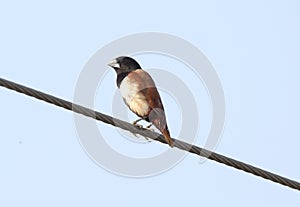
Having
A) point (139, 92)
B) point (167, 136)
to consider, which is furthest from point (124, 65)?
point (167, 136)

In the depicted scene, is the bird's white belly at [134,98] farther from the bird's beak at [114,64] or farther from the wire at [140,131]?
the wire at [140,131]

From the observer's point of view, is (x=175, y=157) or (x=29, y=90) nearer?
(x=29, y=90)

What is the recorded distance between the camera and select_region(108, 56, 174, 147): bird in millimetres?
7719

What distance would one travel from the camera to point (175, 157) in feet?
27.0

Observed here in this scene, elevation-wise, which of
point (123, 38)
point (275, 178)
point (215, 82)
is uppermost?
point (123, 38)

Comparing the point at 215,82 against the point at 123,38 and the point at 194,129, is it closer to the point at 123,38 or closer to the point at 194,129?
the point at 194,129

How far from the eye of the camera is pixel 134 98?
788 cm

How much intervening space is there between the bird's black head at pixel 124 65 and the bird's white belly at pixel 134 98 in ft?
0.94

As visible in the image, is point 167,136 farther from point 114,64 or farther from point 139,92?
point 114,64

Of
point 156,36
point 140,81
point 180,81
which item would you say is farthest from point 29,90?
point 156,36

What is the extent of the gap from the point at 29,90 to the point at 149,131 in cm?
145

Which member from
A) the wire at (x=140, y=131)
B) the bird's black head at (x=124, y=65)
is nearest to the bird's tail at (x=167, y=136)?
the wire at (x=140, y=131)

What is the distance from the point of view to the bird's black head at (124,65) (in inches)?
329

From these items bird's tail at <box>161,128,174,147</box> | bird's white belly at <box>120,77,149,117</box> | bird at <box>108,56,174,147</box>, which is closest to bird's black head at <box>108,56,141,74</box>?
bird at <box>108,56,174,147</box>
